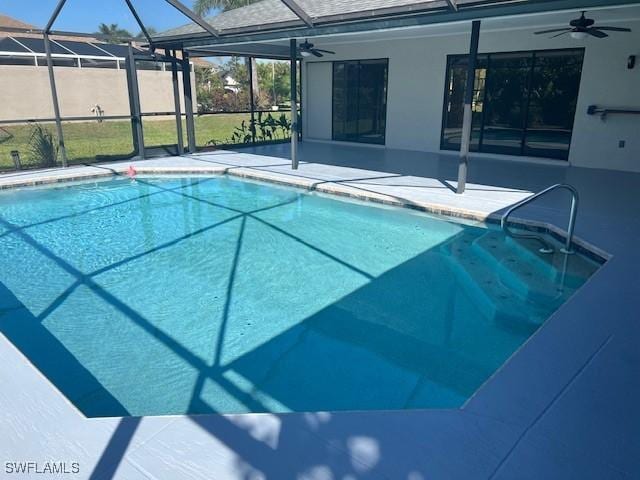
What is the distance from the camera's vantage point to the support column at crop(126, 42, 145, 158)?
33.5 feet

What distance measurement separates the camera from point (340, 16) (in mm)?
7266

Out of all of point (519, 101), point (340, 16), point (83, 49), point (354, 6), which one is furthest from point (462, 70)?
point (83, 49)

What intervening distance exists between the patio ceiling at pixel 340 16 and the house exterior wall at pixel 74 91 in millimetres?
9725

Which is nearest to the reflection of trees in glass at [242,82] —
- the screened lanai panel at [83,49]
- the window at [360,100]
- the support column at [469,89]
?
the screened lanai panel at [83,49]

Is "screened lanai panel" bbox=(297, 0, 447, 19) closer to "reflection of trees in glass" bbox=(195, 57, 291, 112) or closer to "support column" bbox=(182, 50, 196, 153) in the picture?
"support column" bbox=(182, 50, 196, 153)

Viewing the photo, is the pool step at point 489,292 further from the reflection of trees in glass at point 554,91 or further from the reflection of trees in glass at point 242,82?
the reflection of trees in glass at point 242,82

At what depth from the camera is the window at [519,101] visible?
31.2 feet

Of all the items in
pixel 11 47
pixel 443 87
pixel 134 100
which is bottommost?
pixel 134 100

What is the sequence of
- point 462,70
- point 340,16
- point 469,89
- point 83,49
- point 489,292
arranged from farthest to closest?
point 83,49 → point 462,70 → point 340,16 → point 469,89 → point 489,292

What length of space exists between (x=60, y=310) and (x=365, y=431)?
336 centimetres

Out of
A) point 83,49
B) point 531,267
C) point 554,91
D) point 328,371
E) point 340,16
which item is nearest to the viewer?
point 328,371

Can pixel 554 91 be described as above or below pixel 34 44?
below

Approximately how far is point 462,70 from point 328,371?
31.5 feet

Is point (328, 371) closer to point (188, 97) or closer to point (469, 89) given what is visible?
point (469, 89)
